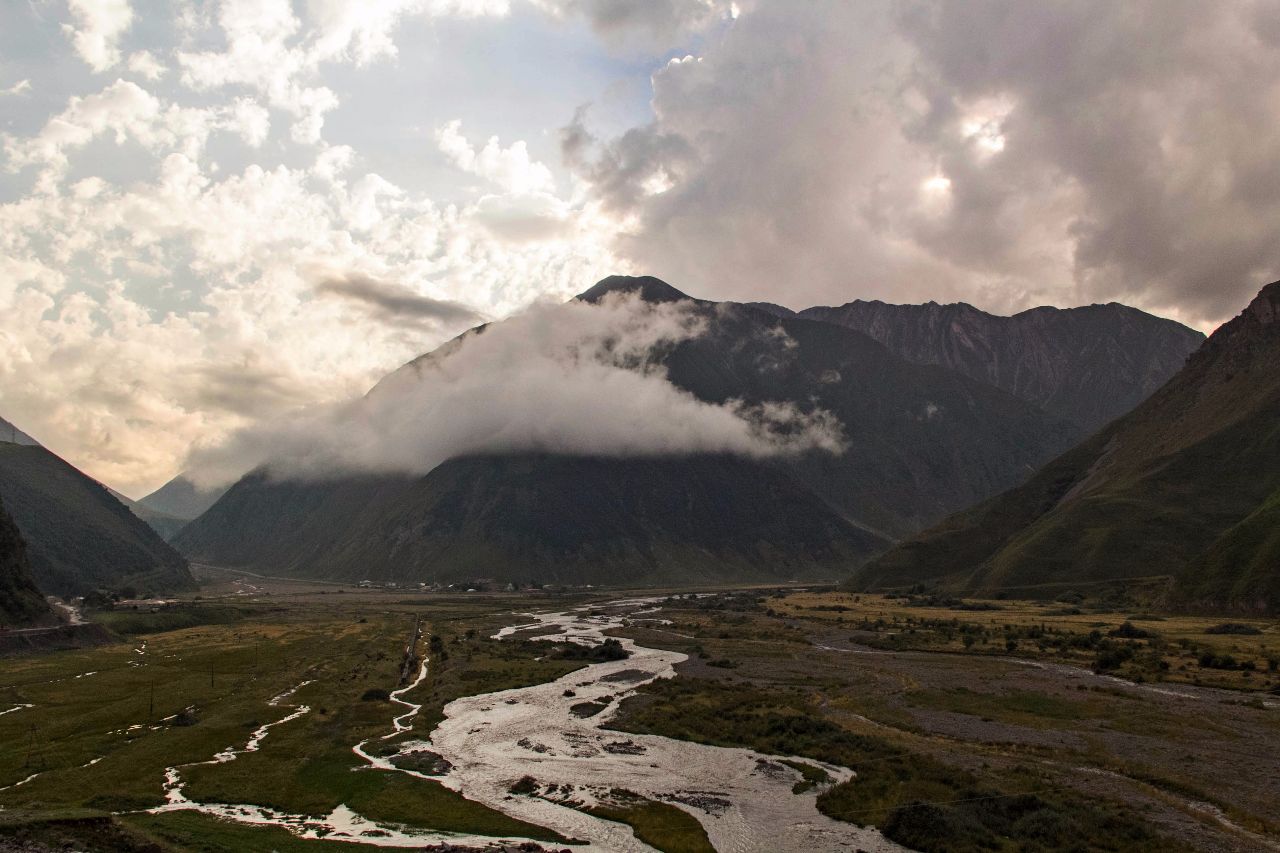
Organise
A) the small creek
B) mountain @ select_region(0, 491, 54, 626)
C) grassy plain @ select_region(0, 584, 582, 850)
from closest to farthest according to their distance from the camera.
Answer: the small creek, grassy plain @ select_region(0, 584, 582, 850), mountain @ select_region(0, 491, 54, 626)

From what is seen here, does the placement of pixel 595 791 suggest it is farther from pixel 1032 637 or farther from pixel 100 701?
pixel 1032 637

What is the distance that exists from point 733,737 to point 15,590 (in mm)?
139716

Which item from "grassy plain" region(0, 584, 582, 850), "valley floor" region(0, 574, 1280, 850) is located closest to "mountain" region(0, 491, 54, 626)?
"grassy plain" region(0, 584, 582, 850)

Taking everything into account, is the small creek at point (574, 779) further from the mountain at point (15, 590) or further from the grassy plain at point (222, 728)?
the mountain at point (15, 590)

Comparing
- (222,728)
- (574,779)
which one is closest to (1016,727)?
(574,779)

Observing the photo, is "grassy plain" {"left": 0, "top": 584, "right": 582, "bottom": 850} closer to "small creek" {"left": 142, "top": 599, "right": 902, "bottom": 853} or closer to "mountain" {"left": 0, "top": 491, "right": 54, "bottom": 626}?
"small creek" {"left": 142, "top": 599, "right": 902, "bottom": 853}

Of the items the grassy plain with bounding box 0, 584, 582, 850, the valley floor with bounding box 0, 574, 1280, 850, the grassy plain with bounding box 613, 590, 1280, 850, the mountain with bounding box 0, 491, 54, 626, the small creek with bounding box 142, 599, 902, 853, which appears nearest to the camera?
the grassy plain with bounding box 613, 590, 1280, 850

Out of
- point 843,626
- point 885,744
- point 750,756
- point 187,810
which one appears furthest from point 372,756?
point 843,626

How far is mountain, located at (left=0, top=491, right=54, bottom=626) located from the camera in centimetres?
14212

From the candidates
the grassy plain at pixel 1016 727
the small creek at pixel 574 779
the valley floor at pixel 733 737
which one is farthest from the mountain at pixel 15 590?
the grassy plain at pixel 1016 727

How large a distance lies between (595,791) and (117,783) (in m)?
31.1

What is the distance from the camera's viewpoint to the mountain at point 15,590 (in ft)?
466

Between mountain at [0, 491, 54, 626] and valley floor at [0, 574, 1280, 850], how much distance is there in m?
18.4

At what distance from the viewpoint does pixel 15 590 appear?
147750 millimetres
